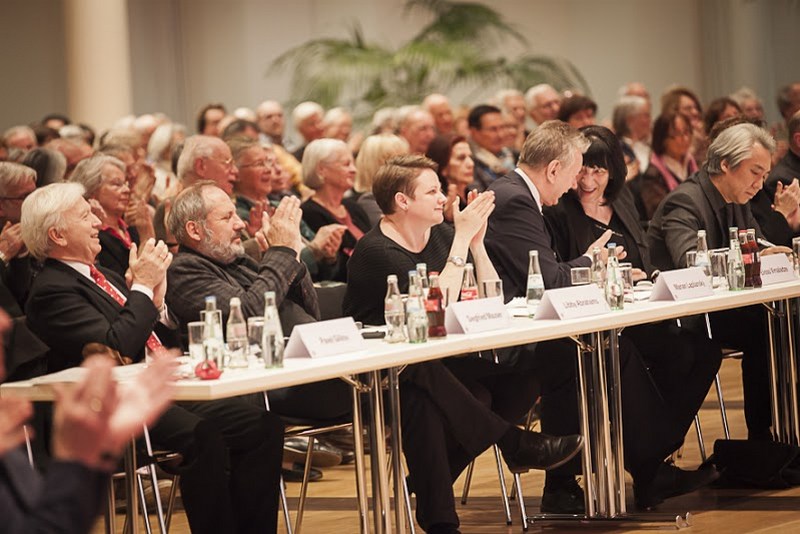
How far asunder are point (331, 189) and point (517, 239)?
6.72ft

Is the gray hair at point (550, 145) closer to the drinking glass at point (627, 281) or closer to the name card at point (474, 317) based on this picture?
the drinking glass at point (627, 281)

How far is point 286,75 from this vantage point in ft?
43.5

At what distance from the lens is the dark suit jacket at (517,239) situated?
4.82 metres

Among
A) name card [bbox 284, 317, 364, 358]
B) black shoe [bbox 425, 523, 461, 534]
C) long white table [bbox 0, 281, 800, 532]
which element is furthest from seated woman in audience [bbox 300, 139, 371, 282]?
name card [bbox 284, 317, 364, 358]

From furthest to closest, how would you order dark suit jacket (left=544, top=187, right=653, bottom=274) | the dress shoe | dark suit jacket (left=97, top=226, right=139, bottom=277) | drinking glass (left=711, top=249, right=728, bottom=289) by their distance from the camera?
1. the dress shoe
2. dark suit jacket (left=97, top=226, right=139, bottom=277)
3. dark suit jacket (left=544, top=187, right=653, bottom=274)
4. drinking glass (left=711, top=249, right=728, bottom=289)

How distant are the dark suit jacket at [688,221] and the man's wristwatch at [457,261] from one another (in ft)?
3.80

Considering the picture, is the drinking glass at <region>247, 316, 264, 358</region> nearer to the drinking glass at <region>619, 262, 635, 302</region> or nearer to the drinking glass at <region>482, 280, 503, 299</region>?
the drinking glass at <region>482, 280, 503, 299</region>

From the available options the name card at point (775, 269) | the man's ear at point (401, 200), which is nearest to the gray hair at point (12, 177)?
the man's ear at point (401, 200)

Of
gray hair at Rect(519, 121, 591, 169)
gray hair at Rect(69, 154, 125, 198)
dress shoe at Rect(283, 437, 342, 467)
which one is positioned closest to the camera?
gray hair at Rect(519, 121, 591, 169)

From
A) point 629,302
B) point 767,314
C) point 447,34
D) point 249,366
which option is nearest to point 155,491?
point 249,366

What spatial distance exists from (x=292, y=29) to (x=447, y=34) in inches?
66.6

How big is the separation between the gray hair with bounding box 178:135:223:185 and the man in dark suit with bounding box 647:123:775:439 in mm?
2054

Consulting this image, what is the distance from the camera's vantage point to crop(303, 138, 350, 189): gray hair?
671 cm

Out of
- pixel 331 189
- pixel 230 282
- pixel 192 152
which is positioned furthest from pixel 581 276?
pixel 331 189
